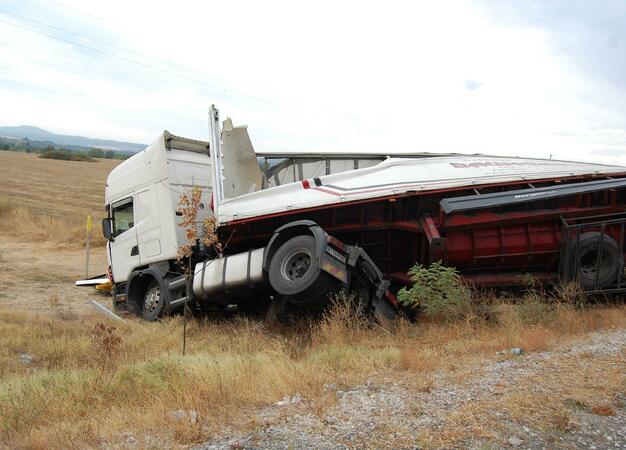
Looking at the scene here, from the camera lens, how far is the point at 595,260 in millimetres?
7602

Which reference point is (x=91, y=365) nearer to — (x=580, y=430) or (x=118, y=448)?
(x=118, y=448)

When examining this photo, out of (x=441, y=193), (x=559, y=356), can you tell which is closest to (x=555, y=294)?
(x=441, y=193)

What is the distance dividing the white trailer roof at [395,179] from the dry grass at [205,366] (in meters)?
→ 1.63

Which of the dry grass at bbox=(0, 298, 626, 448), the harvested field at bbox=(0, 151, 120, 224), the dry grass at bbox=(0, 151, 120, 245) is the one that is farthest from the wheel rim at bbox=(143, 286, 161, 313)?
the harvested field at bbox=(0, 151, 120, 224)

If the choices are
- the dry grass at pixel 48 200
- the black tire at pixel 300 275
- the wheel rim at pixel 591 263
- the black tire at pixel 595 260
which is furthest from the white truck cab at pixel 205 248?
the dry grass at pixel 48 200

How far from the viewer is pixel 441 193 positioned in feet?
24.3

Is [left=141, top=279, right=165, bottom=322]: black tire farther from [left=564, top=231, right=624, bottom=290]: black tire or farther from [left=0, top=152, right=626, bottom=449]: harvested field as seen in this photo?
[left=564, top=231, right=624, bottom=290]: black tire

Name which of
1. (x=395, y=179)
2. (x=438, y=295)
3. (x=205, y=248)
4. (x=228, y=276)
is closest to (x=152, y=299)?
(x=205, y=248)

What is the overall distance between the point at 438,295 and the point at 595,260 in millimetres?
2583

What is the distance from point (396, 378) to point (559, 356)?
1593 mm

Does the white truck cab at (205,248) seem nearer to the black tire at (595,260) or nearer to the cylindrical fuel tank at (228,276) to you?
the cylindrical fuel tank at (228,276)

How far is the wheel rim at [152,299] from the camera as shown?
9759 mm

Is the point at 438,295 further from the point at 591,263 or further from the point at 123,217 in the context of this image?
the point at 123,217

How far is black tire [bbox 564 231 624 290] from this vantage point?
295 inches
